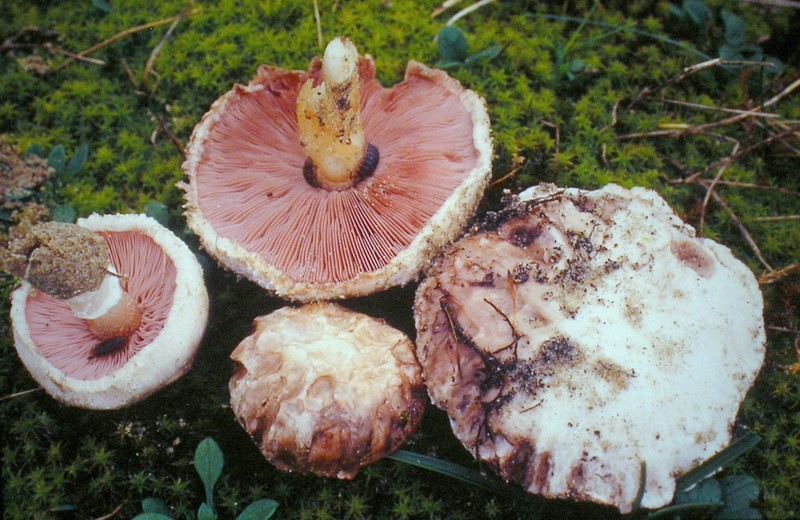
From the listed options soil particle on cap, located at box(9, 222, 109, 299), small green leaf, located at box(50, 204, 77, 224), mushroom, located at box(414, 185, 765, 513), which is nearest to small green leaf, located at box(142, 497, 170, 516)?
soil particle on cap, located at box(9, 222, 109, 299)

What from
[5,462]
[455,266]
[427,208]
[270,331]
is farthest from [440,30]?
[5,462]

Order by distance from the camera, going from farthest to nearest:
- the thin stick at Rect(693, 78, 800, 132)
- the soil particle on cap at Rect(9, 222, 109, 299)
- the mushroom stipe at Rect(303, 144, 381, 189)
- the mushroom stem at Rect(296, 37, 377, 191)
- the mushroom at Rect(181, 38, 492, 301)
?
the thin stick at Rect(693, 78, 800, 132) < the mushroom stipe at Rect(303, 144, 381, 189) < the mushroom at Rect(181, 38, 492, 301) < the mushroom stem at Rect(296, 37, 377, 191) < the soil particle on cap at Rect(9, 222, 109, 299)

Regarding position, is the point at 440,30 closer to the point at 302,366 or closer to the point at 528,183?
the point at 528,183

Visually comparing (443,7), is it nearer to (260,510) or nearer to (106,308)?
(106,308)

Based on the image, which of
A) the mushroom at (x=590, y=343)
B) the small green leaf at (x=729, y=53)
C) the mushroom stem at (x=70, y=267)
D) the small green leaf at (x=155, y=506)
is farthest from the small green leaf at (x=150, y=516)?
the small green leaf at (x=729, y=53)

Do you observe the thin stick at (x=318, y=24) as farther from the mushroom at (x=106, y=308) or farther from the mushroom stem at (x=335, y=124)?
the mushroom at (x=106, y=308)

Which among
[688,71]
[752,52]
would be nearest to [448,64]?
[688,71]

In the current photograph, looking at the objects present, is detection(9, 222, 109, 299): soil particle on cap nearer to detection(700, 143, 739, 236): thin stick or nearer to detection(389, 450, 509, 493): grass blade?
detection(389, 450, 509, 493): grass blade
